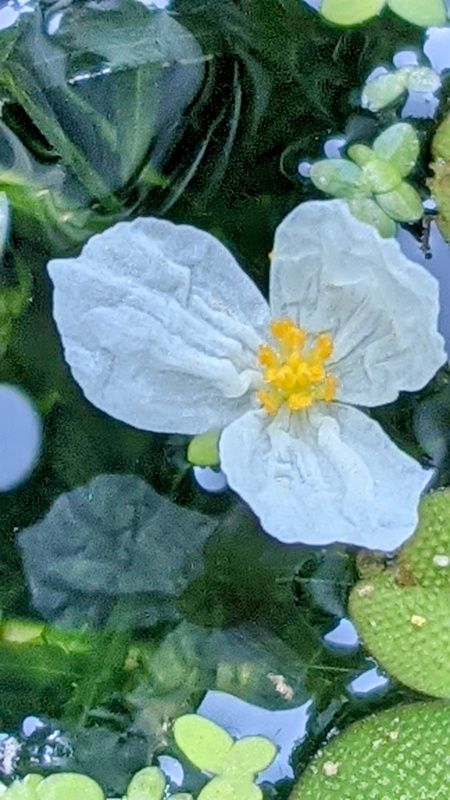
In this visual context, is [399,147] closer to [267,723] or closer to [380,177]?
[380,177]

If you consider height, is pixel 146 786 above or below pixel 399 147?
below

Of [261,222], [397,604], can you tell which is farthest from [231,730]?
[261,222]

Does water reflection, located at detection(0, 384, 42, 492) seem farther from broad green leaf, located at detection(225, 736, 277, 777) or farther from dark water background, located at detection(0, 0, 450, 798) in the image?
broad green leaf, located at detection(225, 736, 277, 777)

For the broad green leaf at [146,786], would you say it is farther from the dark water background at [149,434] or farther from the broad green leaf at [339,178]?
the broad green leaf at [339,178]

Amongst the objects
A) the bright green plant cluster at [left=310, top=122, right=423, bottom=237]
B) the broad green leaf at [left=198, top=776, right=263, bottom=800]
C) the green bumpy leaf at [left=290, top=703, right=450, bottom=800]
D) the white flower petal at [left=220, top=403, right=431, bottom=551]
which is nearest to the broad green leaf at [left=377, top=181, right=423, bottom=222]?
the bright green plant cluster at [left=310, top=122, right=423, bottom=237]

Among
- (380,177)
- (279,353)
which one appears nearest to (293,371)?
(279,353)

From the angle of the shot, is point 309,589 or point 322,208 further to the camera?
point 309,589

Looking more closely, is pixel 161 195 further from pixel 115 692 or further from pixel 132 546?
pixel 115 692
